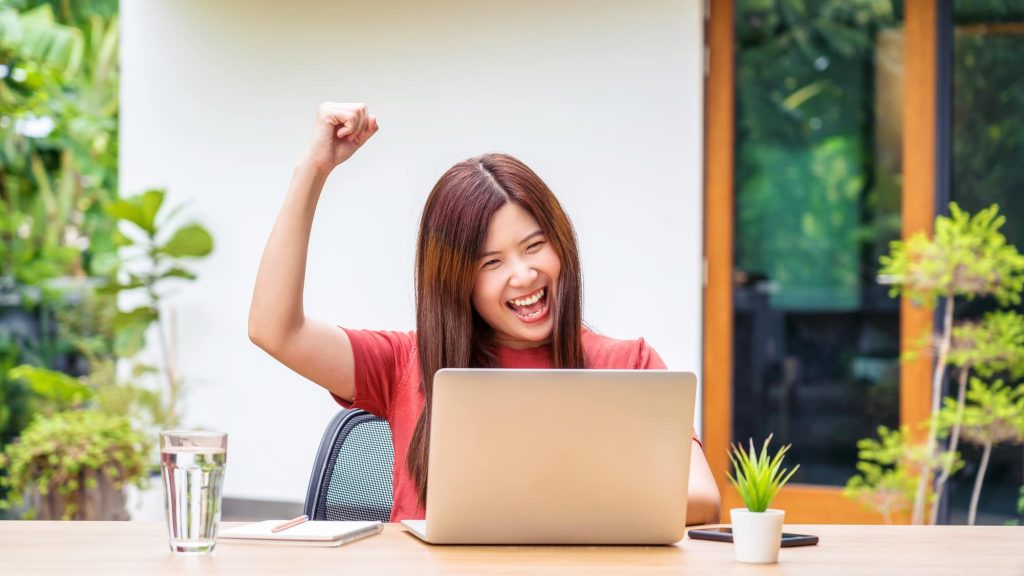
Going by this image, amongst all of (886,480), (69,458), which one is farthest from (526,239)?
(69,458)

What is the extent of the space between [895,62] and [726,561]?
3.70m

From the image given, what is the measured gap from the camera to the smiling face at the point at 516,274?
200cm

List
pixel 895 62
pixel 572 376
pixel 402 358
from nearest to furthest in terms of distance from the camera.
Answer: pixel 572 376, pixel 402 358, pixel 895 62

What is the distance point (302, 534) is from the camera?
60.9 inches

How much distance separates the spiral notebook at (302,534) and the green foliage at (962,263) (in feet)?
10.3

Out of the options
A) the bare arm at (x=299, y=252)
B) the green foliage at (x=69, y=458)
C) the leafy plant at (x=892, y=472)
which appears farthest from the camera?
the green foliage at (x=69, y=458)

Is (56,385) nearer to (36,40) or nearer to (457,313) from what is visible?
(36,40)

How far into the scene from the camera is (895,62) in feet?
15.5

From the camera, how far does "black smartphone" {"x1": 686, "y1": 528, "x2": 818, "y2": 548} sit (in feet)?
5.19

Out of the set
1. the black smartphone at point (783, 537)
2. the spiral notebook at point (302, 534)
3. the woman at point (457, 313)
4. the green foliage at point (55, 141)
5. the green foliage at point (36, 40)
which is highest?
the green foliage at point (36, 40)

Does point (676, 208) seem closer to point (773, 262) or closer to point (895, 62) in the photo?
point (773, 262)

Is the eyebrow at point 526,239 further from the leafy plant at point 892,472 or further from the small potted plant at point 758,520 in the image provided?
the leafy plant at point 892,472

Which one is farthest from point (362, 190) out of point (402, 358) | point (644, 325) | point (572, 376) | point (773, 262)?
point (572, 376)

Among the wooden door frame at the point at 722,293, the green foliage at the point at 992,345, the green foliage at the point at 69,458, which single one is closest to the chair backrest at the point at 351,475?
the green foliage at the point at 69,458
